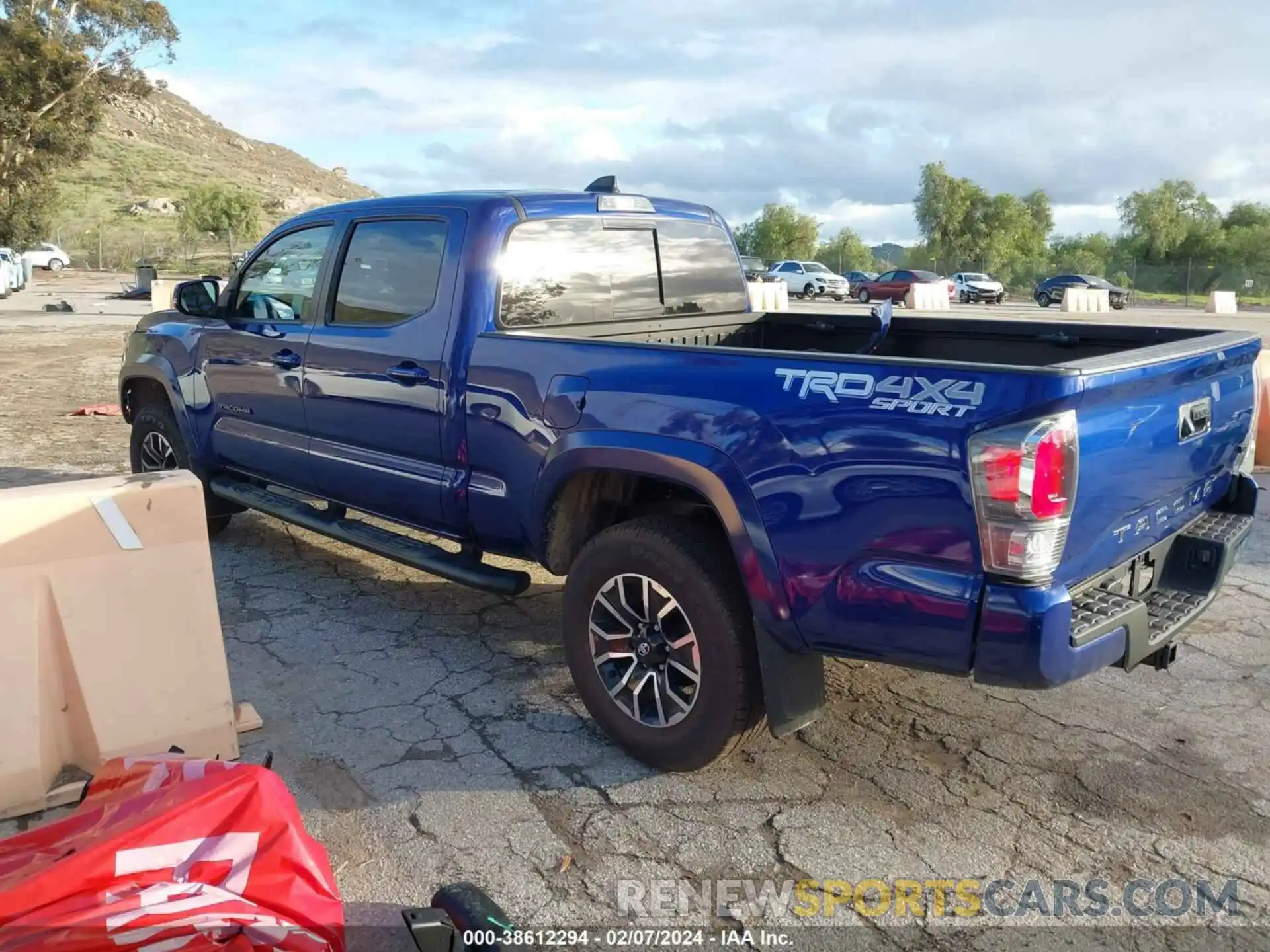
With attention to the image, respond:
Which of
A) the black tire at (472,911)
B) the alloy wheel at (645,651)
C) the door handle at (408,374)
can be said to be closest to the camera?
the black tire at (472,911)

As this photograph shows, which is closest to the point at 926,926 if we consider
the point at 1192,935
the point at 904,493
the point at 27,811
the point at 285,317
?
the point at 1192,935

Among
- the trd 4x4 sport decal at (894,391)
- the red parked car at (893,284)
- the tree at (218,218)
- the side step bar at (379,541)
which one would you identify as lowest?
the side step bar at (379,541)

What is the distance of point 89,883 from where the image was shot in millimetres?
2217

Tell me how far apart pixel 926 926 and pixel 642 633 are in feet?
4.16

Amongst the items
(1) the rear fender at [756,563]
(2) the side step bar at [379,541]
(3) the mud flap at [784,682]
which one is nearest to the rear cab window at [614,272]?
(2) the side step bar at [379,541]

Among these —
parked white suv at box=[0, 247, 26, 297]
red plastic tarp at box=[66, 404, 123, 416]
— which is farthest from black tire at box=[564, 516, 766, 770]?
parked white suv at box=[0, 247, 26, 297]

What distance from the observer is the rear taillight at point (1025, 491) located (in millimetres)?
2570

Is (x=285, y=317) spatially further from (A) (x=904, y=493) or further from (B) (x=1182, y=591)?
(B) (x=1182, y=591)

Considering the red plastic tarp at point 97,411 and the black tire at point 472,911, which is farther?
the red plastic tarp at point 97,411

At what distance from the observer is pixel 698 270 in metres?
5.06

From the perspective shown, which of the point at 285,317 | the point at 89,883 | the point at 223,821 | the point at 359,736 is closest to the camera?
the point at 89,883

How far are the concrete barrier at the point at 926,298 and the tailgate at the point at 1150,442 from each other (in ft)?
98.7

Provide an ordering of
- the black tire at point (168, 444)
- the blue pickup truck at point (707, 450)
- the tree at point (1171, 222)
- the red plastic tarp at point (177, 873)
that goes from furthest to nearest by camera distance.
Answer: the tree at point (1171, 222), the black tire at point (168, 444), the blue pickup truck at point (707, 450), the red plastic tarp at point (177, 873)

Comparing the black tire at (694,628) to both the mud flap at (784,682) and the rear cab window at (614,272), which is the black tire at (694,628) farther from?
the rear cab window at (614,272)
